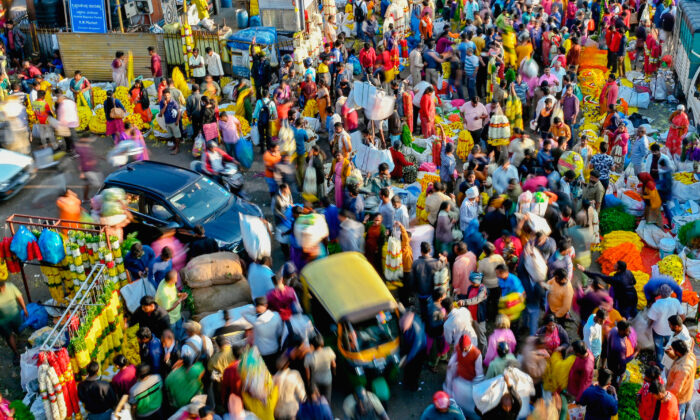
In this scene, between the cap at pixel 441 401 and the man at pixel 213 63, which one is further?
the man at pixel 213 63

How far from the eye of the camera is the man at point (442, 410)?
7750 mm

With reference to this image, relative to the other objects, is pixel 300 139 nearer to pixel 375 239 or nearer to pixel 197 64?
pixel 375 239

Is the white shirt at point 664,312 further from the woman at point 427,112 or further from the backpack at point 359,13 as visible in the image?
the backpack at point 359,13

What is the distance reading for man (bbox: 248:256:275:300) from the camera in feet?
33.4

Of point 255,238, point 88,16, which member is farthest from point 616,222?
point 88,16

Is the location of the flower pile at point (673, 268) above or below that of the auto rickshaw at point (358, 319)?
below

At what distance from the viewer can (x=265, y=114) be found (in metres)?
15.5

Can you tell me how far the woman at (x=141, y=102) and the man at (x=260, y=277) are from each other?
26.4ft

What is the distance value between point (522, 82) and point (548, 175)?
4.96m

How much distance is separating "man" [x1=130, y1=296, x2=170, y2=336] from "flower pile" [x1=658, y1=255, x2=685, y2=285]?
24.1ft

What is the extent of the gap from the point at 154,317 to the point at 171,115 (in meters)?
7.54

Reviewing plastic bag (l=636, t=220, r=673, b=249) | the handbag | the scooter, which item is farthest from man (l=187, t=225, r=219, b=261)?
plastic bag (l=636, t=220, r=673, b=249)

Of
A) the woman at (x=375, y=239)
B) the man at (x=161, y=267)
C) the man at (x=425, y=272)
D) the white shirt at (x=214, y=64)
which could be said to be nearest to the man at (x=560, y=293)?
the man at (x=425, y=272)

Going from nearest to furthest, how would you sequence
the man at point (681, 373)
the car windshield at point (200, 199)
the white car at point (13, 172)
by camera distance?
1. the man at point (681, 373)
2. the car windshield at point (200, 199)
3. the white car at point (13, 172)
